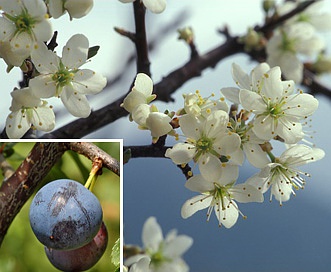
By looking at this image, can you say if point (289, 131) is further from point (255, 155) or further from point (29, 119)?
point (29, 119)

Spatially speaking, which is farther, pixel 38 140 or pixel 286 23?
pixel 286 23

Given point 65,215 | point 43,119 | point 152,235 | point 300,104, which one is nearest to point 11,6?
point 43,119

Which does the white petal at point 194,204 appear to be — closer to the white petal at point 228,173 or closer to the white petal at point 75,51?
the white petal at point 228,173

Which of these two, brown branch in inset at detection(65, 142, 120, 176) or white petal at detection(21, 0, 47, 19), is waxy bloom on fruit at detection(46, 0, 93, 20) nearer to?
white petal at detection(21, 0, 47, 19)

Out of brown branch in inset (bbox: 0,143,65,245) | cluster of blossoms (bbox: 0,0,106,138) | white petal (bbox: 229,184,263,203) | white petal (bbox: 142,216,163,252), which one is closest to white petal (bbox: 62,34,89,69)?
cluster of blossoms (bbox: 0,0,106,138)

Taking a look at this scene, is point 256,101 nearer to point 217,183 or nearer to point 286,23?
point 217,183

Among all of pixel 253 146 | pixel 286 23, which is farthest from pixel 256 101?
pixel 286 23
